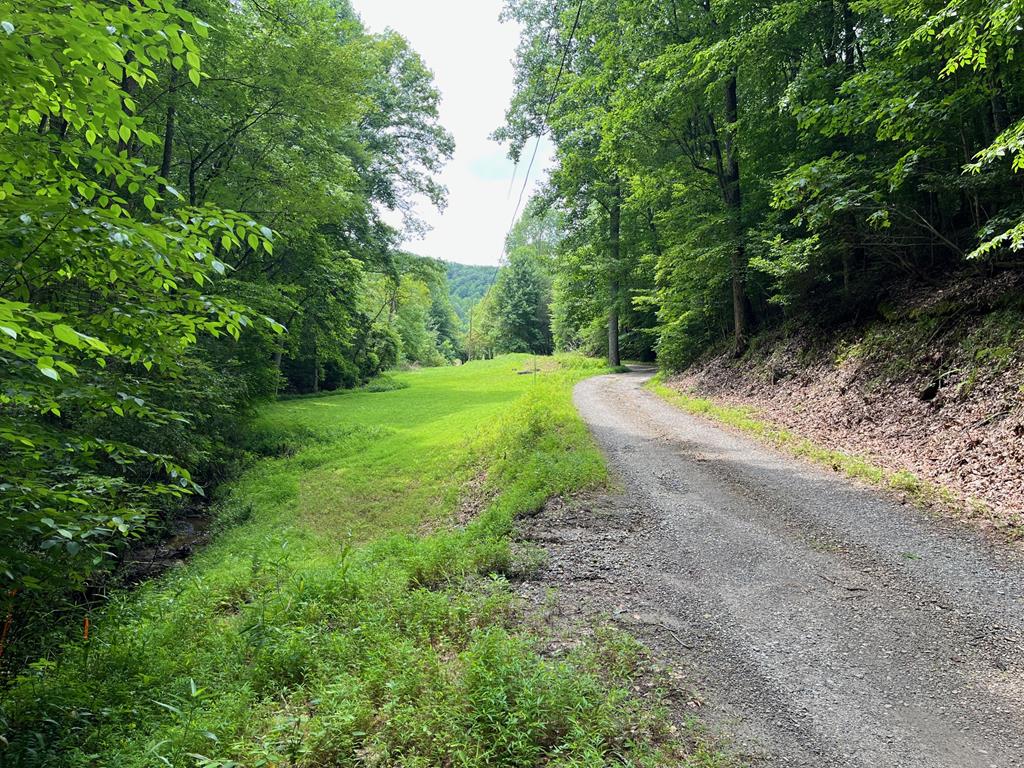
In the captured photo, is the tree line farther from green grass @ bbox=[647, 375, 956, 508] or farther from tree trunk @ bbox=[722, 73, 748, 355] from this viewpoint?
tree trunk @ bbox=[722, 73, 748, 355]

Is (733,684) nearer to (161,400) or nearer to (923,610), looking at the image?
(923,610)

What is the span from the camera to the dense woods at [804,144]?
7409mm

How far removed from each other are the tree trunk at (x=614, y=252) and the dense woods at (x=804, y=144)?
4.14 m

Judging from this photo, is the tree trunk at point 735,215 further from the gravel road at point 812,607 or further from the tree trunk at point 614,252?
the tree trunk at point 614,252

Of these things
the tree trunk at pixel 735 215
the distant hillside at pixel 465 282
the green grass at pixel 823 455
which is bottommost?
the green grass at pixel 823 455

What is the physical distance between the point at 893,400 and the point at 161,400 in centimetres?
1298

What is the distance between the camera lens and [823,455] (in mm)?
7668

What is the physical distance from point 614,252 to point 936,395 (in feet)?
64.4

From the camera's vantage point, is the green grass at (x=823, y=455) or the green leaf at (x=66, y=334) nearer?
the green leaf at (x=66, y=334)

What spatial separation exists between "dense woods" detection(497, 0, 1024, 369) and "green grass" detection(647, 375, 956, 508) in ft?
10.1

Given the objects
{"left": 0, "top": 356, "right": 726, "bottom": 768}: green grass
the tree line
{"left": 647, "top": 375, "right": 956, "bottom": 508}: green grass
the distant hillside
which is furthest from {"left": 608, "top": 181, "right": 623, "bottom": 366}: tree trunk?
the distant hillside

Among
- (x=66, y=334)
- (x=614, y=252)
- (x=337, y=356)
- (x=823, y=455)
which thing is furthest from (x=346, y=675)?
(x=614, y=252)

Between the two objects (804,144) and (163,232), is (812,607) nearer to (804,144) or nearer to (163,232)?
(163,232)

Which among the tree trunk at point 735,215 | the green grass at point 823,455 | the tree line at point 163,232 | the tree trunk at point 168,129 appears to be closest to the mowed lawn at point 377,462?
the tree line at point 163,232
